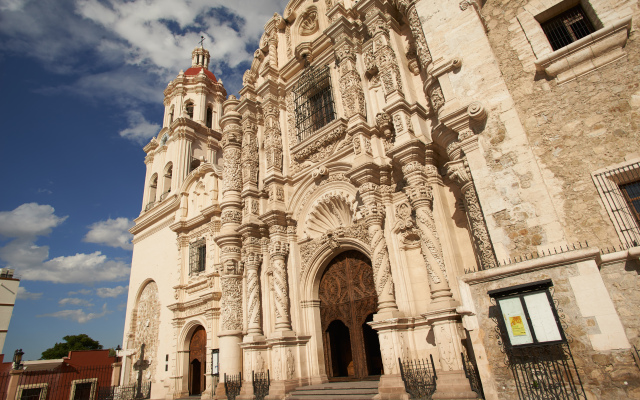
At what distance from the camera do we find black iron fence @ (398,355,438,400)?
6.95 meters

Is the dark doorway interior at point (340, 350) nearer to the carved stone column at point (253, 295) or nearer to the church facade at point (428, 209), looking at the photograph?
the church facade at point (428, 209)

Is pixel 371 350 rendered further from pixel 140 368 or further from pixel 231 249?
pixel 140 368

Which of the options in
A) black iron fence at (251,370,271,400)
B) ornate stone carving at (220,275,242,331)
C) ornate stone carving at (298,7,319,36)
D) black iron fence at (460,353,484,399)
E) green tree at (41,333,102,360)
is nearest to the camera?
black iron fence at (460,353,484,399)

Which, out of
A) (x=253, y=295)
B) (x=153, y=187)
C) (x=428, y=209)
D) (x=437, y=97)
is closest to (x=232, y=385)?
(x=253, y=295)

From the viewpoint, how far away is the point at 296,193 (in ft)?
39.0

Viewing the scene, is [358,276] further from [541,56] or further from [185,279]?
[185,279]

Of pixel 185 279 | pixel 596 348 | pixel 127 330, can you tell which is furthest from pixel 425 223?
pixel 127 330

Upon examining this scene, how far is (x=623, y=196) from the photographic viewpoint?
579 centimetres

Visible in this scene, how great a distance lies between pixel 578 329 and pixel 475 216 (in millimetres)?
2697

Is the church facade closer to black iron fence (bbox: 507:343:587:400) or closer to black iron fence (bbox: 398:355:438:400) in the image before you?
black iron fence (bbox: 507:343:587:400)

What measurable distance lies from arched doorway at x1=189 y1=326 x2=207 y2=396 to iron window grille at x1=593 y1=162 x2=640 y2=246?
1355cm

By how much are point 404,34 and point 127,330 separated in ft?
60.5

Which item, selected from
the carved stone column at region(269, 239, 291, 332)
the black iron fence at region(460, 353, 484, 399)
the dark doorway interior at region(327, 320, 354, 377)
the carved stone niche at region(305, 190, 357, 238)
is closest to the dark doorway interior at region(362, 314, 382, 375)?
the dark doorway interior at region(327, 320, 354, 377)

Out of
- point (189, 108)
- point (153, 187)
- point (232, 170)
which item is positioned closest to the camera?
point (232, 170)
